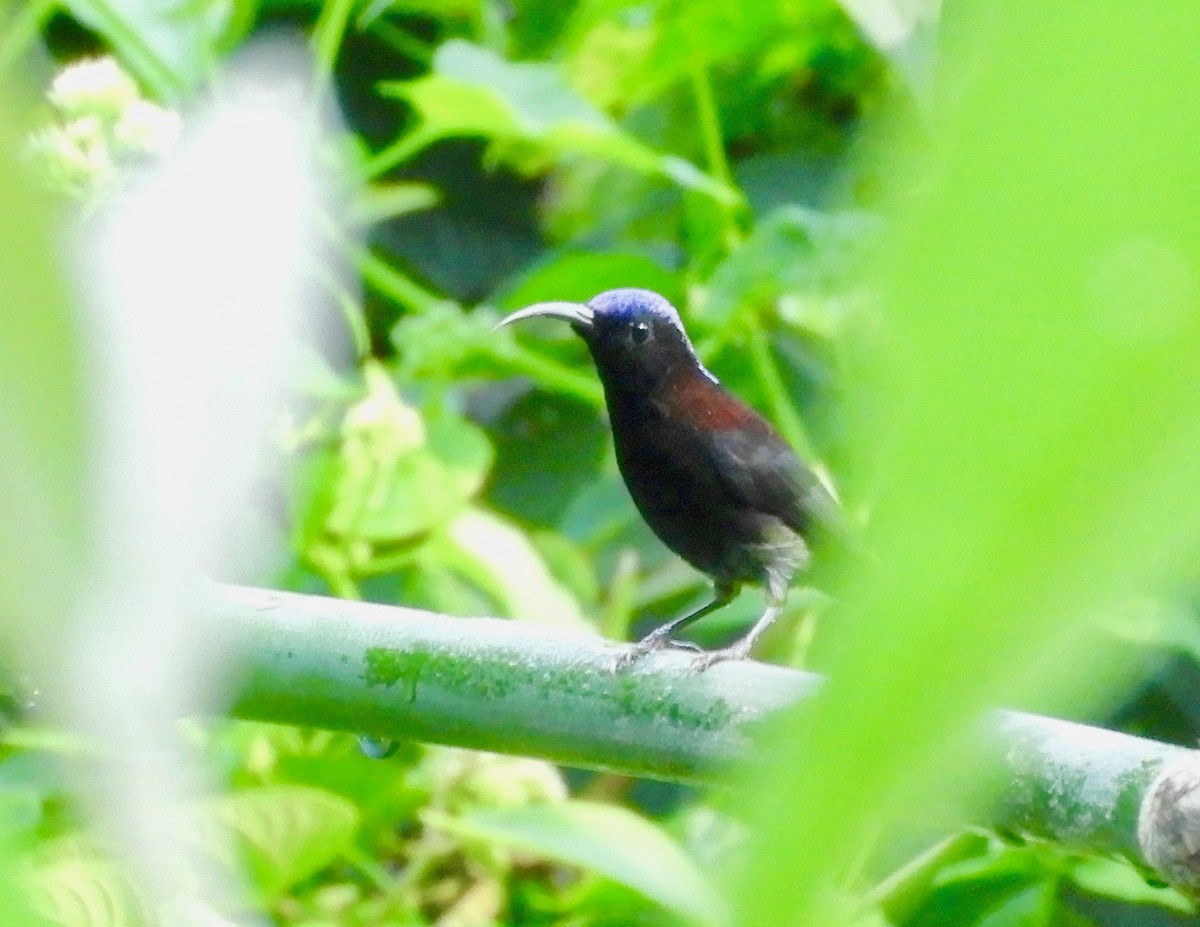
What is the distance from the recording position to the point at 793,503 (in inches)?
62.4

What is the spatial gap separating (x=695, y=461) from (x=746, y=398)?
0.42 metres

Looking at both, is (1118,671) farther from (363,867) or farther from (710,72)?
(710,72)

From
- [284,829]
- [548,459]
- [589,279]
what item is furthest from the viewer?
[548,459]

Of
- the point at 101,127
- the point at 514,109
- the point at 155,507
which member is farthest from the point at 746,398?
the point at 155,507

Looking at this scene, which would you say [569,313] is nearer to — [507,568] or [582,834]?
[507,568]

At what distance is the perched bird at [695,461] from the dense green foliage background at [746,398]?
7cm

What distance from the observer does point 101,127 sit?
0.89 meters

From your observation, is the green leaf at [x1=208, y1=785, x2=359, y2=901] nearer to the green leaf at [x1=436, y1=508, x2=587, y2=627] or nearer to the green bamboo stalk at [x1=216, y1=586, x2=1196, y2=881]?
the green leaf at [x1=436, y1=508, x2=587, y2=627]

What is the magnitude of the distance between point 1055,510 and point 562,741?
1.62 feet

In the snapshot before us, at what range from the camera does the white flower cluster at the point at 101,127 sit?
0.47 meters

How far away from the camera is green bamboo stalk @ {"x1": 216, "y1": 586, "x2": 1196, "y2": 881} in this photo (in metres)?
0.56

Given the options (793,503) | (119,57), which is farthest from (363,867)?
(119,57)

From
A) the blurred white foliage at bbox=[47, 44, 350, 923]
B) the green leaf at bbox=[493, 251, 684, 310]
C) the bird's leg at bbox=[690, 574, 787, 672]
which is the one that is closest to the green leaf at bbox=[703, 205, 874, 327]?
the green leaf at bbox=[493, 251, 684, 310]

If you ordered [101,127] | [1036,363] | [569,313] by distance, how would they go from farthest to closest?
[569,313] < [101,127] < [1036,363]
